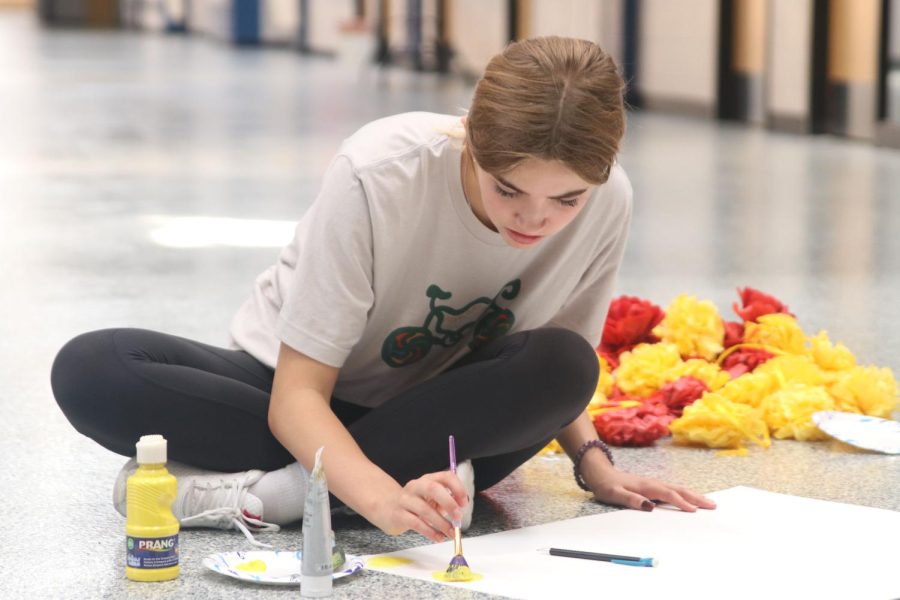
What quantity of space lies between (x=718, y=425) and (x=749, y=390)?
179 mm

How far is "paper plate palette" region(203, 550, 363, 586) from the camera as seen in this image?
2.12 m

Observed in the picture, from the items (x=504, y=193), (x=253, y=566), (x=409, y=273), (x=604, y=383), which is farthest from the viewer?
(x=604, y=383)

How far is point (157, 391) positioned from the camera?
2326mm

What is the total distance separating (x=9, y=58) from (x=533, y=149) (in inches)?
732

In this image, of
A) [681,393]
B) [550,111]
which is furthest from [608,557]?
[681,393]

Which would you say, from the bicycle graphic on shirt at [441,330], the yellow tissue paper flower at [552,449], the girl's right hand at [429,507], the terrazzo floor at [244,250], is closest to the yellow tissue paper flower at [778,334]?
the terrazzo floor at [244,250]

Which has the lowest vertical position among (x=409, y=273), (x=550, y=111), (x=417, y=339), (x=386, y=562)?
(x=386, y=562)

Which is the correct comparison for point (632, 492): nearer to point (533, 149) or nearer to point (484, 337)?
point (484, 337)

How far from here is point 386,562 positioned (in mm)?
2225

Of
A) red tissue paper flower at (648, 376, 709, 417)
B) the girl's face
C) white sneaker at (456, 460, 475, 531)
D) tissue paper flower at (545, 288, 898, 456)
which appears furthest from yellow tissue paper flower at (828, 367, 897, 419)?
the girl's face

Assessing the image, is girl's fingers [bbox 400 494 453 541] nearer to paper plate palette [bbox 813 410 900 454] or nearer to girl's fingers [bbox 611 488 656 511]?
girl's fingers [bbox 611 488 656 511]

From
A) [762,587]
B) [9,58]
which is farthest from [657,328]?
[9,58]

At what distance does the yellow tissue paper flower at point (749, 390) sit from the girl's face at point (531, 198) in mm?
1127

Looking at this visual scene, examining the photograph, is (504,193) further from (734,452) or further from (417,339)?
(734,452)
